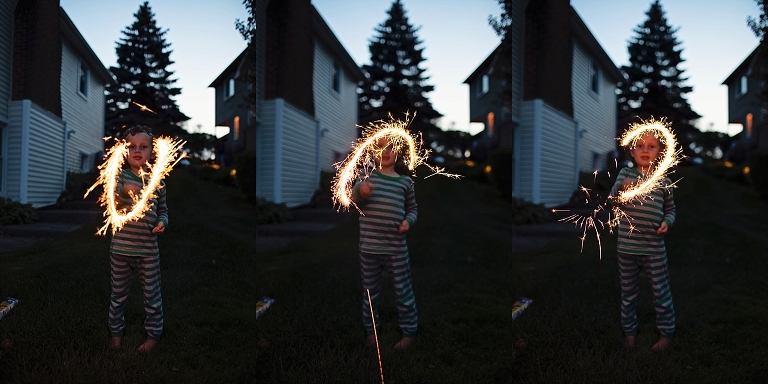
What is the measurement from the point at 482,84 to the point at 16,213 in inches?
172

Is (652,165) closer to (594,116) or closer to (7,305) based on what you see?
(594,116)

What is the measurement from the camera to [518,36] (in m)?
4.08

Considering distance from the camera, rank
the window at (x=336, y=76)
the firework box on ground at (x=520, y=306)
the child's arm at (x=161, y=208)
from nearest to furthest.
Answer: the child's arm at (x=161, y=208)
the window at (x=336, y=76)
the firework box on ground at (x=520, y=306)

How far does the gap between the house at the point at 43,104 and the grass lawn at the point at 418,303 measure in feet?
2.00

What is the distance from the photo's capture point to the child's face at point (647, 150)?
385 cm

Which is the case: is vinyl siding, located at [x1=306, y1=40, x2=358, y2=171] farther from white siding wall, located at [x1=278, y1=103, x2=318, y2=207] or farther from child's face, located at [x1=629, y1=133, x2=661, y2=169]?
child's face, located at [x1=629, y1=133, x2=661, y2=169]

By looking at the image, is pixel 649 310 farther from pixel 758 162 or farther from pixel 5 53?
pixel 5 53

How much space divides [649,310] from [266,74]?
172 inches

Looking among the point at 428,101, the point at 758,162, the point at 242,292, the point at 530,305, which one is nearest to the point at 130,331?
the point at 242,292

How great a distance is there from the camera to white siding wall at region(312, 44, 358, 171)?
4262 millimetres

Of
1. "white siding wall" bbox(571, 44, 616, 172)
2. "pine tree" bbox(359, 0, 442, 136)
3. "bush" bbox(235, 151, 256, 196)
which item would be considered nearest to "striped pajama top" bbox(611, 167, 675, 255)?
"white siding wall" bbox(571, 44, 616, 172)

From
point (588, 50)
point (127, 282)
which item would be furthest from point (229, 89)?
point (588, 50)

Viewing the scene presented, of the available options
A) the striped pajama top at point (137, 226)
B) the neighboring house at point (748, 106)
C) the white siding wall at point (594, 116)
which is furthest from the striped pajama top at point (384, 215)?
the neighboring house at point (748, 106)

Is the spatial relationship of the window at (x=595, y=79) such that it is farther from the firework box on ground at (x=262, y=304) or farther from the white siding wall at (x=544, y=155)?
the firework box on ground at (x=262, y=304)
